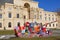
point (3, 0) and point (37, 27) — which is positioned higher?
point (3, 0)

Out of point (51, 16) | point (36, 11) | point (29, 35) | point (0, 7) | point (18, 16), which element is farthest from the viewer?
point (51, 16)

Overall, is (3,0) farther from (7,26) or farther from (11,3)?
(7,26)

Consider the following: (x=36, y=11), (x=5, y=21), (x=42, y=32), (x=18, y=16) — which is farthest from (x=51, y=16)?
(x=42, y=32)

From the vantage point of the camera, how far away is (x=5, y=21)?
6003 centimetres

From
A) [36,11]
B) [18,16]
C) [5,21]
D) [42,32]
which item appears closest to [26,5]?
[36,11]

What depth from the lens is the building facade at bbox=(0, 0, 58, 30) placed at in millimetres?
59875

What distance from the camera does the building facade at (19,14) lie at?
59875 mm

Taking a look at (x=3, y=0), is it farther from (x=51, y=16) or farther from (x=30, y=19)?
(x=51, y=16)

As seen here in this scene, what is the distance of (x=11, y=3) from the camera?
217 ft

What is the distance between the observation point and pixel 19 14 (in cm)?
6375

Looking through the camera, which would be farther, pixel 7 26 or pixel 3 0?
pixel 3 0

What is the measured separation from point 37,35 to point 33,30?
98cm

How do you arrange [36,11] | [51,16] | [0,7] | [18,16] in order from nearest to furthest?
[0,7], [18,16], [36,11], [51,16]

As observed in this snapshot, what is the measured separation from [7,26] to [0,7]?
19.3ft
